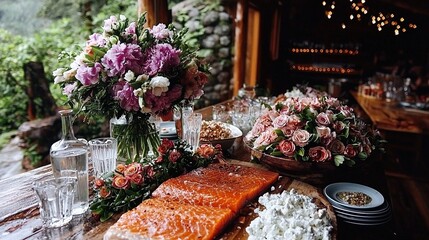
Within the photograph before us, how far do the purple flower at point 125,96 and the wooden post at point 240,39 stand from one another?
4477mm

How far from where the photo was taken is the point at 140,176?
1.27 m

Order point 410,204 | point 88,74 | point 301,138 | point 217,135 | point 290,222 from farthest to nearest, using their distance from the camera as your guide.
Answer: point 410,204 < point 217,135 < point 301,138 < point 88,74 < point 290,222

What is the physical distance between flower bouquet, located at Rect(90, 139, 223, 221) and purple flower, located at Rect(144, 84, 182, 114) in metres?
0.18

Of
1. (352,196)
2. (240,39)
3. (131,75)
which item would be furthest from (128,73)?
(240,39)

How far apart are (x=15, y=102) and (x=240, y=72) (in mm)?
3403

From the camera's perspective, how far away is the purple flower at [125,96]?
4.21ft

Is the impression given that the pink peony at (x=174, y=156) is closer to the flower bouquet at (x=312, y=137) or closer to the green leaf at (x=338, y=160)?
the flower bouquet at (x=312, y=137)

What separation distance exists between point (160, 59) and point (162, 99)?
0.51 ft

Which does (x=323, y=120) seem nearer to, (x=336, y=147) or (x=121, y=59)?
(x=336, y=147)

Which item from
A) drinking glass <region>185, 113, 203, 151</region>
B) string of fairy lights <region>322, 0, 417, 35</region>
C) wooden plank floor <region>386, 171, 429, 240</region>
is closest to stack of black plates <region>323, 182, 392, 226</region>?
drinking glass <region>185, 113, 203, 151</region>

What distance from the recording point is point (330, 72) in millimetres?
9016

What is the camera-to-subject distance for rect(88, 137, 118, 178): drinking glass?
1.33 metres

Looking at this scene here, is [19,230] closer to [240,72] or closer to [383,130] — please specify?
[383,130]

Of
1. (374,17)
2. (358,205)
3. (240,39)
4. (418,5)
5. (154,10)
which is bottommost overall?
(358,205)
